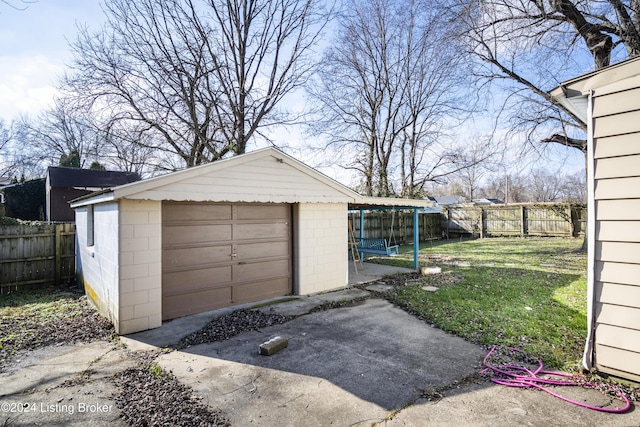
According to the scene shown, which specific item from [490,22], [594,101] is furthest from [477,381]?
[490,22]

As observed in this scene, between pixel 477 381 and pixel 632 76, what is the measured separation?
11.1ft

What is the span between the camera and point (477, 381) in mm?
3309

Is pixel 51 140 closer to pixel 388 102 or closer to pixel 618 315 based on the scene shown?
pixel 388 102

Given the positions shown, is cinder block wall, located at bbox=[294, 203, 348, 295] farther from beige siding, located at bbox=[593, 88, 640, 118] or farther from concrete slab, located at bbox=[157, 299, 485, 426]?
beige siding, located at bbox=[593, 88, 640, 118]

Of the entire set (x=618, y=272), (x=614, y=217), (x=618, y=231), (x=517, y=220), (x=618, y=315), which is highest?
(x=614, y=217)

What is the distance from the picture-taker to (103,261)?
17.7ft

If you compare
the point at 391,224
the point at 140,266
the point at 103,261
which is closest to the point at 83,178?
the point at 103,261

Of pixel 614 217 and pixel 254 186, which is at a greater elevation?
pixel 254 186

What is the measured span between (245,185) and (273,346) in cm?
296

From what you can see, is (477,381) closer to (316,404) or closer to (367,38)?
(316,404)

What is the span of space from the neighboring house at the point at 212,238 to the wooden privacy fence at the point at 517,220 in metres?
14.3

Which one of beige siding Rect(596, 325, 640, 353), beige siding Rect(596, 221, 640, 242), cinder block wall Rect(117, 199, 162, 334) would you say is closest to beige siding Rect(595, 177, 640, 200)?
beige siding Rect(596, 221, 640, 242)

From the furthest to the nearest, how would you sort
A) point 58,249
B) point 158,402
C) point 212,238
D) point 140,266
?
point 58,249 → point 212,238 → point 140,266 → point 158,402

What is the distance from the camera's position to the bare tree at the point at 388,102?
1634 cm
